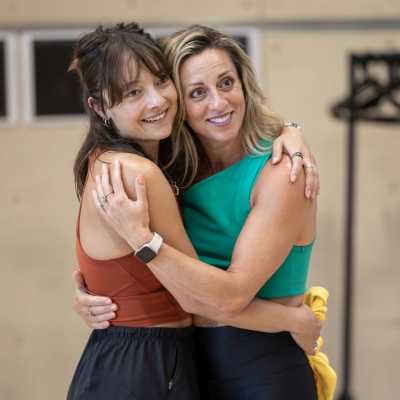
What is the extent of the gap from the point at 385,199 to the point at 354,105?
2.39ft

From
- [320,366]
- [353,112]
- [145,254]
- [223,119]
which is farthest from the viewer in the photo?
[353,112]

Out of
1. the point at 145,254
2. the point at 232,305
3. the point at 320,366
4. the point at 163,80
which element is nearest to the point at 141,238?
the point at 145,254

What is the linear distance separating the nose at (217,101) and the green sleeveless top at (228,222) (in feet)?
0.45

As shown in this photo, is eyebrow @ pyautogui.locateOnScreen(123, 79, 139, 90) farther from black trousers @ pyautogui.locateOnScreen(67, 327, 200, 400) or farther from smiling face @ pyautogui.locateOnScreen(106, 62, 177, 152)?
black trousers @ pyautogui.locateOnScreen(67, 327, 200, 400)

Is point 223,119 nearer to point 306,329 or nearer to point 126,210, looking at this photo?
point 126,210

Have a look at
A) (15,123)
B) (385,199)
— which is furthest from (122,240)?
(385,199)

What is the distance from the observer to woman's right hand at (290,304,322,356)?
1.81 metres

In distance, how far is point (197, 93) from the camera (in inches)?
70.9

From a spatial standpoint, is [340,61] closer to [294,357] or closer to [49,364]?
[49,364]

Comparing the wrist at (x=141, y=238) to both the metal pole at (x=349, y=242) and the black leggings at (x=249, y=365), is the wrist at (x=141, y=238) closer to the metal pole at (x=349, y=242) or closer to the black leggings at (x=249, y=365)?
the black leggings at (x=249, y=365)

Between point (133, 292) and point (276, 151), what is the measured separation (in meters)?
0.44

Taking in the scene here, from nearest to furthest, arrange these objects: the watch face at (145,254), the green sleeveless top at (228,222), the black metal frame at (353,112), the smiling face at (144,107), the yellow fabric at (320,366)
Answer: the watch face at (145,254) < the smiling face at (144,107) < the green sleeveless top at (228,222) < the yellow fabric at (320,366) < the black metal frame at (353,112)

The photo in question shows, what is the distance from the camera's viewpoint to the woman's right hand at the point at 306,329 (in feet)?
5.93

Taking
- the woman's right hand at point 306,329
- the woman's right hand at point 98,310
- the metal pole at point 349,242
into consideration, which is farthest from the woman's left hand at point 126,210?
the metal pole at point 349,242
